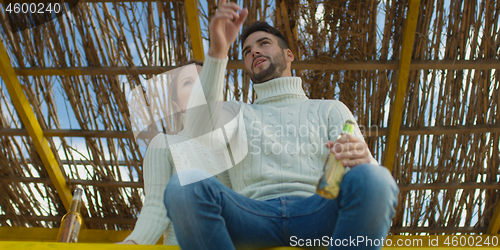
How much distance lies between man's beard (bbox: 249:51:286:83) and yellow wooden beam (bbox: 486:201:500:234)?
9.41 feet

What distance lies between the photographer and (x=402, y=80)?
2.68 metres

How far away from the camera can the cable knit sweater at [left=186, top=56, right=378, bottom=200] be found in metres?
1.09

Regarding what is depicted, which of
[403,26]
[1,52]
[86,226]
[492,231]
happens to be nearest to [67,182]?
[86,226]

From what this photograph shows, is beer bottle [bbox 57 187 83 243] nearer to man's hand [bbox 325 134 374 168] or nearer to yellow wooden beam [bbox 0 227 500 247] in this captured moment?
man's hand [bbox 325 134 374 168]

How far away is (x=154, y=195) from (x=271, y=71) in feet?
1.85

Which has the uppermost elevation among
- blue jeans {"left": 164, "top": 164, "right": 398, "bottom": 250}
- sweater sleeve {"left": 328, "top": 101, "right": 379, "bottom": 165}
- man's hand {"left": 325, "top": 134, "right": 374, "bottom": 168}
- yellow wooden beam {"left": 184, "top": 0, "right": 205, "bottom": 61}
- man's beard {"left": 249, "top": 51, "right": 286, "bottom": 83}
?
yellow wooden beam {"left": 184, "top": 0, "right": 205, "bottom": 61}

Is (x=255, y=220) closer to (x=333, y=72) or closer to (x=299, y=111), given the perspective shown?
(x=299, y=111)

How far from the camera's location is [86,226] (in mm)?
3873

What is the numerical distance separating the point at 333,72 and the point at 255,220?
78.8 inches

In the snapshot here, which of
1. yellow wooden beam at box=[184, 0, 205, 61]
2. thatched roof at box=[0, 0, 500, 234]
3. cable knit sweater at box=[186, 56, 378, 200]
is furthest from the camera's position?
thatched roof at box=[0, 0, 500, 234]

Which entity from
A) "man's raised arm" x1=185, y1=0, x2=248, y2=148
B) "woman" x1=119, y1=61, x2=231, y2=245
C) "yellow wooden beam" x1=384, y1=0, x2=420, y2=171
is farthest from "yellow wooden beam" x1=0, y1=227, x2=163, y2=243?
"man's raised arm" x1=185, y1=0, x2=248, y2=148

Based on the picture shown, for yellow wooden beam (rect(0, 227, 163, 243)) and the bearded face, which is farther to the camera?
yellow wooden beam (rect(0, 227, 163, 243))

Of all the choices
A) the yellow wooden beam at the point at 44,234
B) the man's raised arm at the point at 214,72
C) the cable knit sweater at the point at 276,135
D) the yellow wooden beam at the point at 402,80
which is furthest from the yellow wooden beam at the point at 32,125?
the yellow wooden beam at the point at 402,80

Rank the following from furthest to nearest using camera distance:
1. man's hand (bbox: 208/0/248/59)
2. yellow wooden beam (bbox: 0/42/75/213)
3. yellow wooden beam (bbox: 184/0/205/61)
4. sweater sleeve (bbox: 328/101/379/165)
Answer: yellow wooden beam (bbox: 0/42/75/213), yellow wooden beam (bbox: 184/0/205/61), sweater sleeve (bbox: 328/101/379/165), man's hand (bbox: 208/0/248/59)
